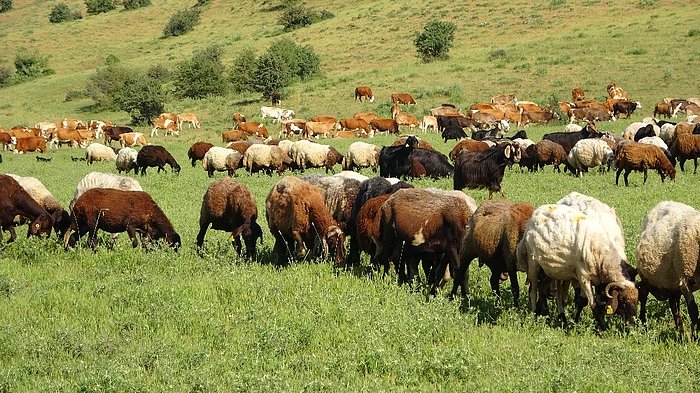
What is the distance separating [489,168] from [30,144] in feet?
104

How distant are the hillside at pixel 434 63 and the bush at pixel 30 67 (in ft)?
7.25

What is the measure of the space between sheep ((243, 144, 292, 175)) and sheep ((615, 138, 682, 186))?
41.7ft

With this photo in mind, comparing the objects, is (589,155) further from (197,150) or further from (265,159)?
(197,150)

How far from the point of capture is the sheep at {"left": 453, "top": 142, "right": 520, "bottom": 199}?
19.8 meters

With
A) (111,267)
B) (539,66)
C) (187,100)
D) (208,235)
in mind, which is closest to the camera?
(111,267)

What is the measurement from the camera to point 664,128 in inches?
1086

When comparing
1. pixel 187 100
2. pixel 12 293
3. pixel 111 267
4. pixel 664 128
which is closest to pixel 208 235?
pixel 111 267

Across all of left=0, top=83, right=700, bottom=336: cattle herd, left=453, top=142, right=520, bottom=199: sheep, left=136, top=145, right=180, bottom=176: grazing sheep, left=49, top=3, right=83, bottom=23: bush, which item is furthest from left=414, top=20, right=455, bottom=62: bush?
left=49, top=3, right=83, bottom=23: bush

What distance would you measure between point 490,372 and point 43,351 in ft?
15.7

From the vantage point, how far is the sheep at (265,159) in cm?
2778

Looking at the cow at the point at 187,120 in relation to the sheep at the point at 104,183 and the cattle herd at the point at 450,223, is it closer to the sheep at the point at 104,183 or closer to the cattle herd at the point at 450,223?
the cattle herd at the point at 450,223

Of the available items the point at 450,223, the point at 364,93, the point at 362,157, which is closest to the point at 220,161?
the point at 362,157

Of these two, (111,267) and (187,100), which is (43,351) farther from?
(187,100)

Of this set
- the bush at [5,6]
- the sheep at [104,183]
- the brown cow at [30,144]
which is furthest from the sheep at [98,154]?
the bush at [5,6]
